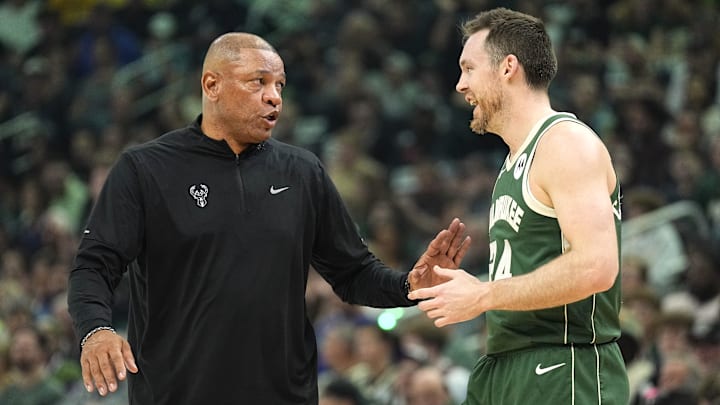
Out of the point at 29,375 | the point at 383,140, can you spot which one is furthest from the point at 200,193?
the point at 383,140

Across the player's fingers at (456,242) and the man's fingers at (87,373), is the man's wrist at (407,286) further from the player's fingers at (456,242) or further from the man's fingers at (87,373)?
the man's fingers at (87,373)

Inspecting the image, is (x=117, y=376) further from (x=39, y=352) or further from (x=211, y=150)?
(x=39, y=352)

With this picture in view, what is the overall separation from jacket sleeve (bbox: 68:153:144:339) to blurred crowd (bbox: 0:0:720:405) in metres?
2.97

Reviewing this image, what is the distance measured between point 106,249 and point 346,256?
1.09 metres

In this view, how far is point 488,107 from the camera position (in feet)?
15.2

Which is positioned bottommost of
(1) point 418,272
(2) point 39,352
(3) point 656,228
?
(2) point 39,352

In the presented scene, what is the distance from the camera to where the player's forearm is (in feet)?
13.4

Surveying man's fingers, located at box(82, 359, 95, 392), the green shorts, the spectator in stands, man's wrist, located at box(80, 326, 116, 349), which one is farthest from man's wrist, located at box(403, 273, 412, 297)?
the spectator in stands

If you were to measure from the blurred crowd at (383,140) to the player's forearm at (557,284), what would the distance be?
9.39 feet

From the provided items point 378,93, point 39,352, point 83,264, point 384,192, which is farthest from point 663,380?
point 378,93

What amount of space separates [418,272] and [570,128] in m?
1.04

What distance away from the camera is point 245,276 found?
4.92 meters

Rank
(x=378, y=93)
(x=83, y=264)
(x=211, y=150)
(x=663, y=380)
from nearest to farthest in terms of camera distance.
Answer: (x=83, y=264) < (x=211, y=150) < (x=663, y=380) < (x=378, y=93)

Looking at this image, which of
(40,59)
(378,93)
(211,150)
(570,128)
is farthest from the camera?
(40,59)
